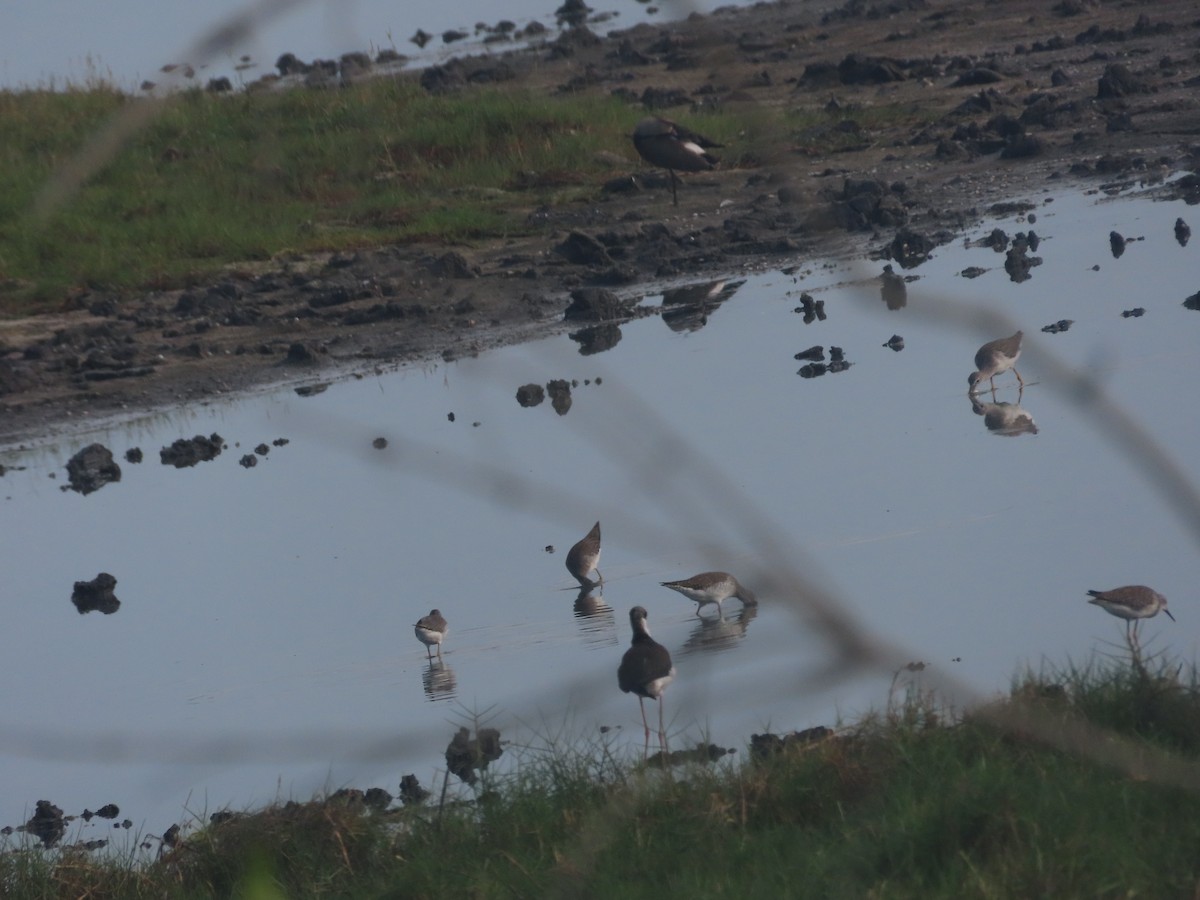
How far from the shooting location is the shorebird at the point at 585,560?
6.24 meters

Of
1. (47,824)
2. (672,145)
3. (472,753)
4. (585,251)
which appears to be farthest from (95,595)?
(672,145)

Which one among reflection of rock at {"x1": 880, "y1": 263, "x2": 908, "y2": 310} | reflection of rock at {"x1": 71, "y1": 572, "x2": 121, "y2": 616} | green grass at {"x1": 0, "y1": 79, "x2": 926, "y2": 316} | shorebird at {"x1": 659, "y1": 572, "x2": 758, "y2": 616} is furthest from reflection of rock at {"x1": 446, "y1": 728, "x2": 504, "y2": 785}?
green grass at {"x1": 0, "y1": 79, "x2": 926, "y2": 316}

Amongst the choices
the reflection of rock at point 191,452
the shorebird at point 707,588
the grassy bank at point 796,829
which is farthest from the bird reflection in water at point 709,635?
the reflection of rock at point 191,452

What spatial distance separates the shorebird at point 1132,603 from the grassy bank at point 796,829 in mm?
468

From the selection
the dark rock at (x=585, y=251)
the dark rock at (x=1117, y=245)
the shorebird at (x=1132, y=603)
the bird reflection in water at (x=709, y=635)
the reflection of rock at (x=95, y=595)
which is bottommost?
the shorebird at (x=1132, y=603)

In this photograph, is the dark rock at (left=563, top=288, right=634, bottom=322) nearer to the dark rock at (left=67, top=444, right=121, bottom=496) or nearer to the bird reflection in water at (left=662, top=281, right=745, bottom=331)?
the bird reflection in water at (left=662, top=281, right=745, bottom=331)

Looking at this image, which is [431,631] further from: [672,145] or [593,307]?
[672,145]

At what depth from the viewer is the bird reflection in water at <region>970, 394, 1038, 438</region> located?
7.11m

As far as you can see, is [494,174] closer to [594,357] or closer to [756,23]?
[594,357]

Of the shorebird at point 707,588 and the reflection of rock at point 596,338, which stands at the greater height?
the reflection of rock at point 596,338

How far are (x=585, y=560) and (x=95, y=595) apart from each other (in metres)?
2.11

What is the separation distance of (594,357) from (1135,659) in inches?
223

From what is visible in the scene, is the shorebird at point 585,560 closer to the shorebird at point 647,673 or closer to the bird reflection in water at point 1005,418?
the shorebird at point 647,673

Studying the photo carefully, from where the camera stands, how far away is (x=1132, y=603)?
4688 millimetres
